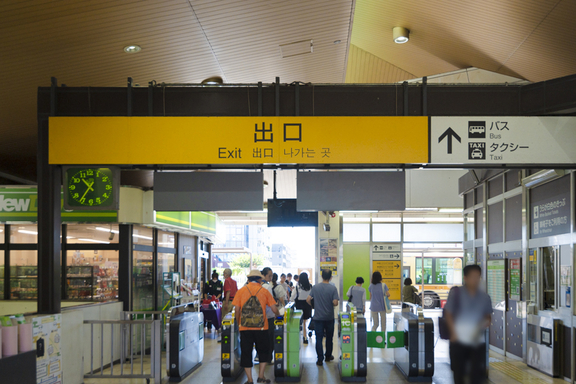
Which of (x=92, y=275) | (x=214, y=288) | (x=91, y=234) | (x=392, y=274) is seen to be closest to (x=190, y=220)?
(x=214, y=288)

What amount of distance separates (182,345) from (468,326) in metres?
4.49

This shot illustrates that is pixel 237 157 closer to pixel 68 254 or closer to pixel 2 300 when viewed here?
pixel 68 254

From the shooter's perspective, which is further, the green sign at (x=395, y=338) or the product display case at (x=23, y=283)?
the product display case at (x=23, y=283)

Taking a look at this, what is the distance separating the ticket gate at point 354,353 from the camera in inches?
296

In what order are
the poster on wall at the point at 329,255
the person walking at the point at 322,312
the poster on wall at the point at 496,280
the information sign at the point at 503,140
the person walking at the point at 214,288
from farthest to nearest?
the poster on wall at the point at 329,255 < the person walking at the point at 214,288 < the poster on wall at the point at 496,280 < the person walking at the point at 322,312 < the information sign at the point at 503,140

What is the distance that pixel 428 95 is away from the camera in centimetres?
648

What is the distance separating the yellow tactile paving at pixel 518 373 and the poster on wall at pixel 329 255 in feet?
23.7

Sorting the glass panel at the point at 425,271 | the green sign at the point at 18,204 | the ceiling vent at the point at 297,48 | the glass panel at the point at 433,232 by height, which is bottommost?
the glass panel at the point at 425,271

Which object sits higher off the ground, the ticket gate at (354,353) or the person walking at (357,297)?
the person walking at (357,297)

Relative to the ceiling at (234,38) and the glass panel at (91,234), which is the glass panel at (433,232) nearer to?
the ceiling at (234,38)

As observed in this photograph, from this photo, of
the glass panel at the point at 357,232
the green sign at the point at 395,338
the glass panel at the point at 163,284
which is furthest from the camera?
the glass panel at the point at 357,232

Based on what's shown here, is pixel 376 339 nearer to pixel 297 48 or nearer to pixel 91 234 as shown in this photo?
pixel 297 48

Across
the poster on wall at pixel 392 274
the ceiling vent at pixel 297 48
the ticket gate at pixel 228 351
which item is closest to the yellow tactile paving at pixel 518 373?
the ticket gate at pixel 228 351

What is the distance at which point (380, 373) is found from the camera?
26.6ft
